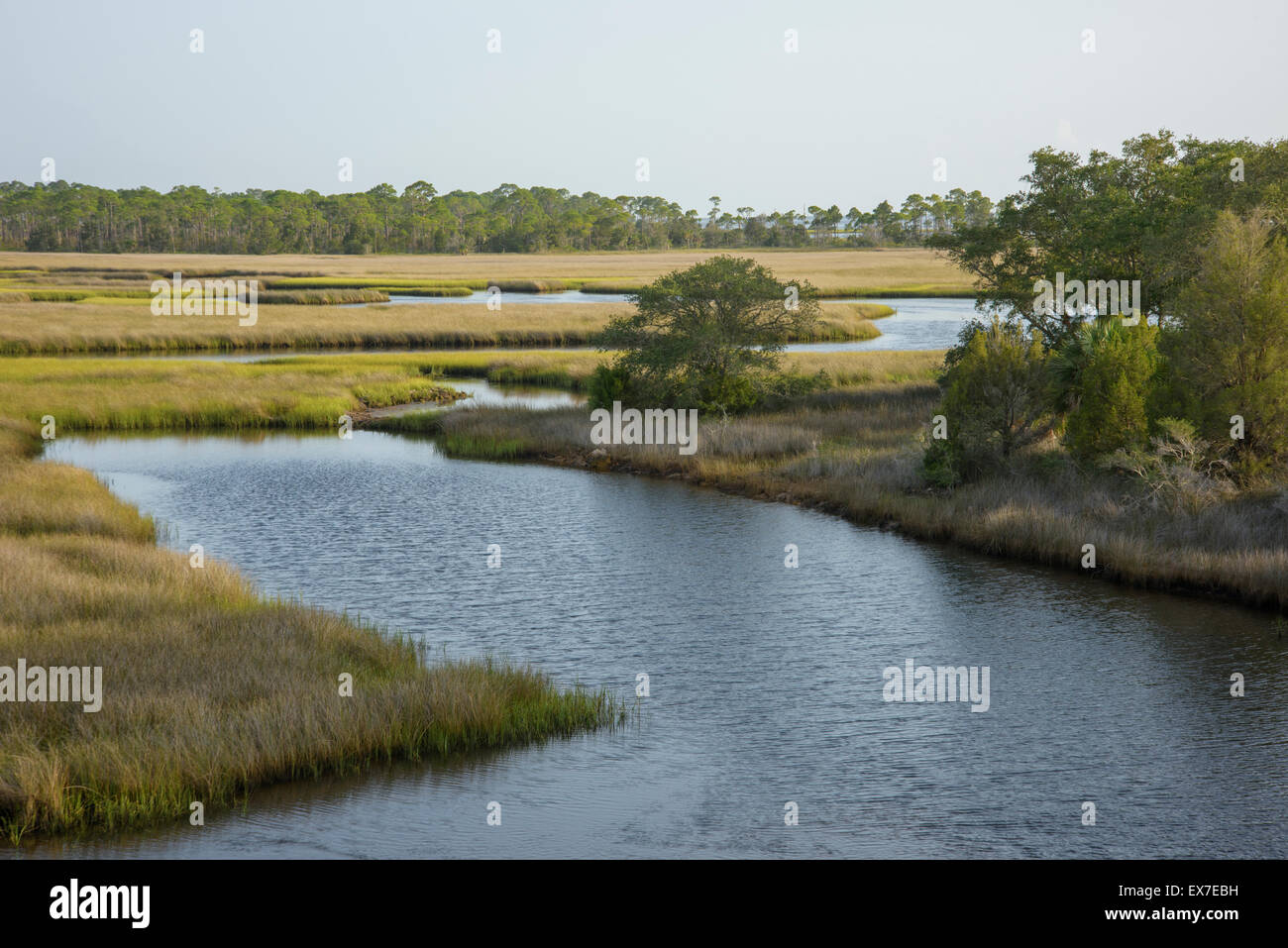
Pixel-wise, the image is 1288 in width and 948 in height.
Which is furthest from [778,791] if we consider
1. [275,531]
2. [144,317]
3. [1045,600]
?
[144,317]

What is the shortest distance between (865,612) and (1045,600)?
3.62 metres

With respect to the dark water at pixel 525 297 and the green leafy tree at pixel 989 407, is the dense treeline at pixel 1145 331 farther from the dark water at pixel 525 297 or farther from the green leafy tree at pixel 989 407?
the dark water at pixel 525 297

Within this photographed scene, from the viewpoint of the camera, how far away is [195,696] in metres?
14.6

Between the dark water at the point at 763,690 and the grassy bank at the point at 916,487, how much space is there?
2.82 ft

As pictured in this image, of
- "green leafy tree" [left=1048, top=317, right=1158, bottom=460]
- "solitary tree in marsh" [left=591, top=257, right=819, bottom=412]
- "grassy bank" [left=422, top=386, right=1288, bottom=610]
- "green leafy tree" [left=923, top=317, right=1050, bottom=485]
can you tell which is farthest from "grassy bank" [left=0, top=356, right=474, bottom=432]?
"green leafy tree" [left=1048, top=317, right=1158, bottom=460]

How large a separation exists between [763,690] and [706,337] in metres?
26.1

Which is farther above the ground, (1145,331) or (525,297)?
(525,297)

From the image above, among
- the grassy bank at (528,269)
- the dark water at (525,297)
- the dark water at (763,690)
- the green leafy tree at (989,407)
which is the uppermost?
the grassy bank at (528,269)

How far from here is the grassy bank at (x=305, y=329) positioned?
6688 cm

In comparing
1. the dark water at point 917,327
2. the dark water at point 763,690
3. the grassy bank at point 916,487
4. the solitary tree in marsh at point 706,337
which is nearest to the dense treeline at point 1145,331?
the grassy bank at point 916,487

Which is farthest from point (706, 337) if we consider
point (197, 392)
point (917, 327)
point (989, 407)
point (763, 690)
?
point (917, 327)

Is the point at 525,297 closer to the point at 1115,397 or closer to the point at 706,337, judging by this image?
the point at 706,337
